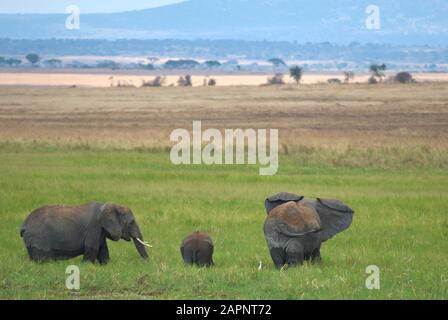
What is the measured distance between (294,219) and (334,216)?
93cm

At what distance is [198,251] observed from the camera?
14.2 meters

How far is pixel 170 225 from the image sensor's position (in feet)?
60.3

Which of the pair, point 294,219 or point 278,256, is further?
point 278,256

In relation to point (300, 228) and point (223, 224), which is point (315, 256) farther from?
point (223, 224)

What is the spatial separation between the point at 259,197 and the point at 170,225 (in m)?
4.56

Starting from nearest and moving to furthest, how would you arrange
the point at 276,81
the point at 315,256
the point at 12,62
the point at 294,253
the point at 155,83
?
1. the point at 294,253
2. the point at 315,256
3. the point at 155,83
4. the point at 276,81
5. the point at 12,62

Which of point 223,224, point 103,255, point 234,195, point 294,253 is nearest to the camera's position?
point 294,253

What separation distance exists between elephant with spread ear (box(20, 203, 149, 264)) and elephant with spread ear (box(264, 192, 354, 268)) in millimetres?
1952

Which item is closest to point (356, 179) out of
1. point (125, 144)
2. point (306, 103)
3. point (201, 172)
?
point (201, 172)

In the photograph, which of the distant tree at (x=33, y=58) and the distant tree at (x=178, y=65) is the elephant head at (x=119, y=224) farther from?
the distant tree at (x=178, y=65)

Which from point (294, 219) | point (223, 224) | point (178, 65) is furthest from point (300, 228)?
point (178, 65)
